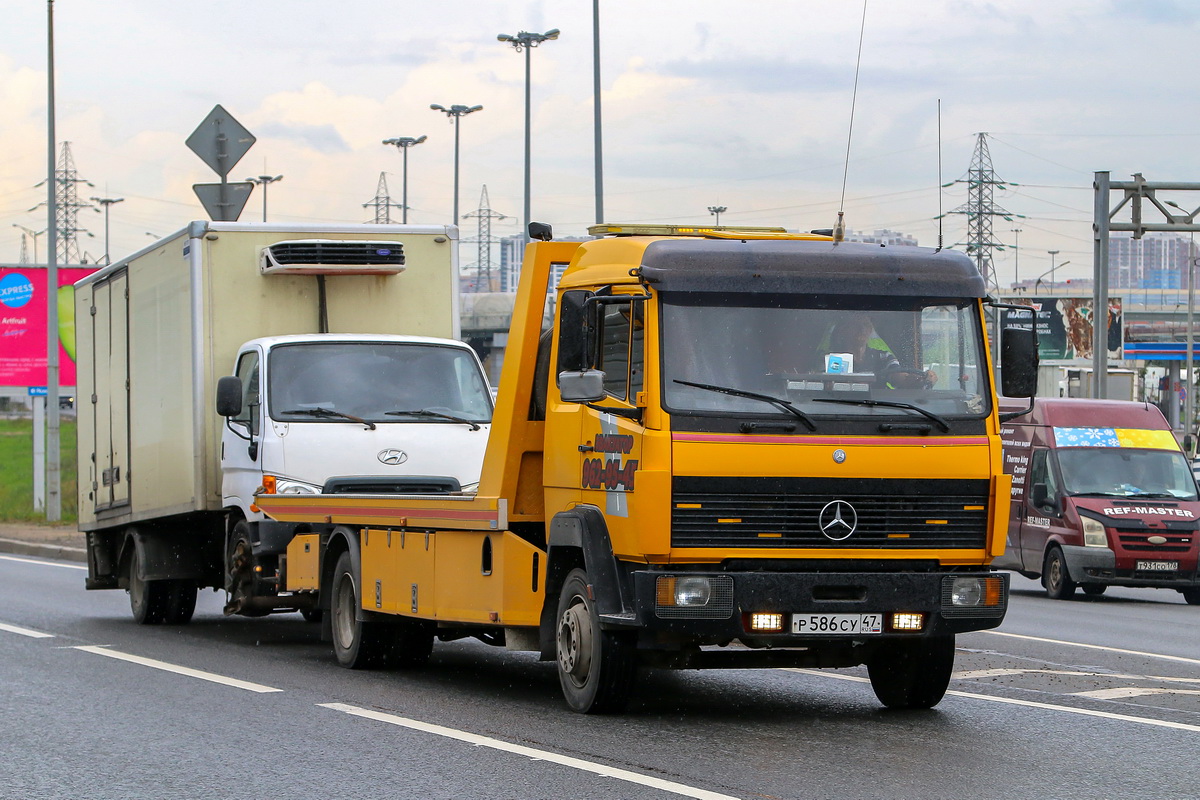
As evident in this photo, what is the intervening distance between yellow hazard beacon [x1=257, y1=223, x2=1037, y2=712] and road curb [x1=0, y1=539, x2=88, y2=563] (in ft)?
56.1

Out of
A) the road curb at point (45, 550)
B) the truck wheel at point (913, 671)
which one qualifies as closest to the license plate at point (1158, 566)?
the truck wheel at point (913, 671)

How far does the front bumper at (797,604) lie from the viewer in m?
8.81

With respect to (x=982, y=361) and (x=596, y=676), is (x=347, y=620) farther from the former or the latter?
(x=982, y=361)

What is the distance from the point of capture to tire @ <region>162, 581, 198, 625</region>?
51.6 ft

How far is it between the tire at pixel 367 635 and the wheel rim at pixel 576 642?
7.53 feet

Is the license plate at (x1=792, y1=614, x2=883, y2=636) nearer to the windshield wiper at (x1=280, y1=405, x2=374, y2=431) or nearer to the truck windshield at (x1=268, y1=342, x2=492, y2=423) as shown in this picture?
the truck windshield at (x1=268, y1=342, x2=492, y2=423)

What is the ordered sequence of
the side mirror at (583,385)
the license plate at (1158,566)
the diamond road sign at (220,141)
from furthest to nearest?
the license plate at (1158,566), the diamond road sign at (220,141), the side mirror at (583,385)

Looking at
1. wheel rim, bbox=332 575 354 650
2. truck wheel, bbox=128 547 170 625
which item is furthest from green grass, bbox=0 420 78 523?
wheel rim, bbox=332 575 354 650

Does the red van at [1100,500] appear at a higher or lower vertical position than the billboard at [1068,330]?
lower

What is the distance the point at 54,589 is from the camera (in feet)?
64.5

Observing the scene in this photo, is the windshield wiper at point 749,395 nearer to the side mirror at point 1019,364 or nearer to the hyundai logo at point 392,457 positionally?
the side mirror at point 1019,364

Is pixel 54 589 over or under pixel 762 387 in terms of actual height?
under

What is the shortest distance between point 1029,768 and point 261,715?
158 inches

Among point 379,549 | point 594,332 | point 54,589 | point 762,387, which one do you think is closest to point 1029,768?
point 762,387
